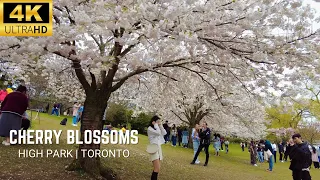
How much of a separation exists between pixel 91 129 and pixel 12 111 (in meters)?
2.01

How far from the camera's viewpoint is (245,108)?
21.2 metres

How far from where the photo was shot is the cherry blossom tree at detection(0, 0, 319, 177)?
4.52 metres

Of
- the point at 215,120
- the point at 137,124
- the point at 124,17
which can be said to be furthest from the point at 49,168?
the point at 137,124

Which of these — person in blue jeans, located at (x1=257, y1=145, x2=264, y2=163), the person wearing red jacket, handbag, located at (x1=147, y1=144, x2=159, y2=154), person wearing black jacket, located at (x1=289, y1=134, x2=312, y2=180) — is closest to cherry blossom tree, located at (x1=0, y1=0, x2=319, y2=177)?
handbag, located at (x1=147, y1=144, x2=159, y2=154)

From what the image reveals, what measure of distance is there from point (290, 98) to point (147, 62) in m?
3.38

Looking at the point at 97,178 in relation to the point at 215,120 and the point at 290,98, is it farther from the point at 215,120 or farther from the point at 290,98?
the point at 215,120

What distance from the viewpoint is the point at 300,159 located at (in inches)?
310

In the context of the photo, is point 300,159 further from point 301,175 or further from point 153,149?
point 153,149

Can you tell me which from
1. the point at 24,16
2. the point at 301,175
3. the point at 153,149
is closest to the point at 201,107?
the point at 301,175

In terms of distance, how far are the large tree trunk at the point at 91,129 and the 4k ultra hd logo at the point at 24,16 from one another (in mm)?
2394

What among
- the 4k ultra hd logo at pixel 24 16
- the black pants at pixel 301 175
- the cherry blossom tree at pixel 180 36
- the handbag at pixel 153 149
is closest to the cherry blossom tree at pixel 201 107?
the handbag at pixel 153 149

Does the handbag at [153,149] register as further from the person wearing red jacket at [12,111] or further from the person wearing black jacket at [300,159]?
the person wearing black jacket at [300,159]

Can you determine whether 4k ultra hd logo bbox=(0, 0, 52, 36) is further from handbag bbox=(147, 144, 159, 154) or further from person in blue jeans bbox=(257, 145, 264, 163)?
person in blue jeans bbox=(257, 145, 264, 163)

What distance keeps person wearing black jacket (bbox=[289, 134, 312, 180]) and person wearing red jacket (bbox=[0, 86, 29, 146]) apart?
23.0 ft
